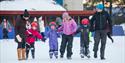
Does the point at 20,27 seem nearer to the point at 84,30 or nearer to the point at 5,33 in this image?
the point at 84,30

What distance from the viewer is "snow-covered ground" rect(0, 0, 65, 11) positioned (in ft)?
155

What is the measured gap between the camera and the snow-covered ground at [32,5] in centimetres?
4731

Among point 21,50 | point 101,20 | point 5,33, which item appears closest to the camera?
point 21,50

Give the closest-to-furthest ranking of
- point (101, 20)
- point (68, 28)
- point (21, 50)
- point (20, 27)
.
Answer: point (21, 50) < point (20, 27) < point (101, 20) < point (68, 28)

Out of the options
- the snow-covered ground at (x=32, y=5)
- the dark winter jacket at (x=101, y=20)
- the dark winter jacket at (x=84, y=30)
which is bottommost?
the snow-covered ground at (x=32, y=5)

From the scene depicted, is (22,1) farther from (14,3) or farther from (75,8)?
(75,8)

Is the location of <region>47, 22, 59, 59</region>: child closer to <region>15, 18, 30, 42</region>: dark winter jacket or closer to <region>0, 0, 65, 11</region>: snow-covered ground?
<region>15, 18, 30, 42</region>: dark winter jacket

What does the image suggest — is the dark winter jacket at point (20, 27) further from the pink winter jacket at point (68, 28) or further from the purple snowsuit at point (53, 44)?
the pink winter jacket at point (68, 28)

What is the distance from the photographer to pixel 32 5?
50562 millimetres

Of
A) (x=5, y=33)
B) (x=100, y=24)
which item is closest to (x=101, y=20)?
(x=100, y=24)

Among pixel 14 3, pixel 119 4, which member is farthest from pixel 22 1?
pixel 119 4

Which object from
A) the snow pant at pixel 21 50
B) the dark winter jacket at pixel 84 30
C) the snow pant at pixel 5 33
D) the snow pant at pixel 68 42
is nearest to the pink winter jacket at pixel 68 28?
the snow pant at pixel 68 42

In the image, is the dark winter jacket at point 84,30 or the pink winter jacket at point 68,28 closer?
the pink winter jacket at point 68,28

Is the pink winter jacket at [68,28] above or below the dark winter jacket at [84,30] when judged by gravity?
above
